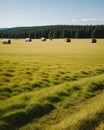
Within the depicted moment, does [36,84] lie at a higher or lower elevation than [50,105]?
higher

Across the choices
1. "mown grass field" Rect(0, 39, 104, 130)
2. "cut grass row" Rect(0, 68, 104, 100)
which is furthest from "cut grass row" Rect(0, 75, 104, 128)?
"cut grass row" Rect(0, 68, 104, 100)

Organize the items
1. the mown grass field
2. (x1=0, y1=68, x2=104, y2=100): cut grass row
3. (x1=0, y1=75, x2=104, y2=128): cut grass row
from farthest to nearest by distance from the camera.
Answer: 1. (x1=0, y1=68, x2=104, y2=100): cut grass row
2. (x1=0, y1=75, x2=104, y2=128): cut grass row
3. the mown grass field

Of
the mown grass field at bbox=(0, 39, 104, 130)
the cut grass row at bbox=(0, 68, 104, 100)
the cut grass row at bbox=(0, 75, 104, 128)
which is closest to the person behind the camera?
the mown grass field at bbox=(0, 39, 104, 130)

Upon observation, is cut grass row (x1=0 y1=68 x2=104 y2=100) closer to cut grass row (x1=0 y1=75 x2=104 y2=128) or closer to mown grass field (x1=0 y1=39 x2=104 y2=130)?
mown grass field (x1=0 y1=39 x2=104 y2=130)

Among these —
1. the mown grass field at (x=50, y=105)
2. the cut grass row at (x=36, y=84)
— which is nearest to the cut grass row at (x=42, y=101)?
the mown grass field at (x=50, y=105)

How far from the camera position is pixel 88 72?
22719 millimetres

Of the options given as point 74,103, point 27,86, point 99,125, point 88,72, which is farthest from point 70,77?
point 99,125

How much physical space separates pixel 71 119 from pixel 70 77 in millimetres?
9617

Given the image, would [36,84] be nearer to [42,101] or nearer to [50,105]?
[42,101]

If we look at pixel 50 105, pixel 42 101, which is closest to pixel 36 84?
pixel 42 101

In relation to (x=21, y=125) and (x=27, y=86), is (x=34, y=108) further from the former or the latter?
(x=27, y=86)

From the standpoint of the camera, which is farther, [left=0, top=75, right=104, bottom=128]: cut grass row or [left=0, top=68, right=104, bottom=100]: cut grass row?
[left=0, top=68, right=104, bottom=100]: cut grass row

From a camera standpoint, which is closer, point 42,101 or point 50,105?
point 50,105

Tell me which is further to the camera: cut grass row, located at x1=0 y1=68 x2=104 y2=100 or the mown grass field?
cut grass row, located at x1=0 y1=68 x2=104 y2=100
